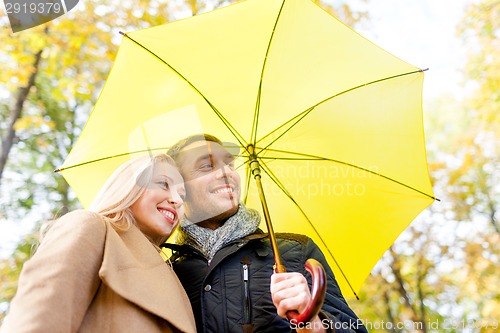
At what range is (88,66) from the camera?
7.30m

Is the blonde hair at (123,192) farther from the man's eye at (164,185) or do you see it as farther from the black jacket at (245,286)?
the black jacket at (245,286)

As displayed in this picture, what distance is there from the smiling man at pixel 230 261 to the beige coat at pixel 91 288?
361 mm

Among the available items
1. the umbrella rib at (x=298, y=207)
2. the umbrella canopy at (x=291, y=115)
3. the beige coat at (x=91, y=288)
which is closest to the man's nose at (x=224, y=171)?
the umbrella canopy at (x=291, y=115)

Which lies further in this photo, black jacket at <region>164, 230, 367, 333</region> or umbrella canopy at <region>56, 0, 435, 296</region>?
umbrella canopy at <region>56, 0, 435, 296</region>

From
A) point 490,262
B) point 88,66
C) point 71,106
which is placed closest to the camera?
point 88,66

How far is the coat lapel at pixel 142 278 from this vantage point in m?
2.03

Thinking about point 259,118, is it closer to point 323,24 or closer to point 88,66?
point 323,24

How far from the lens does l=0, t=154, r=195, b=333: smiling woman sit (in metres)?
1.80

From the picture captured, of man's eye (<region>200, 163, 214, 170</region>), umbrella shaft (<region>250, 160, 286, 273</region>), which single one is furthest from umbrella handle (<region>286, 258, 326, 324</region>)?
man's eye (<region>200, 163, 214, 170</region>)

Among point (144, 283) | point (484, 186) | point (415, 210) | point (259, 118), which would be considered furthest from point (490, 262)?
point (144, 283)

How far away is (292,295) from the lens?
198 cm

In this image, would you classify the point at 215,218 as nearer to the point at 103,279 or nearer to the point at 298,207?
the point at 298,207

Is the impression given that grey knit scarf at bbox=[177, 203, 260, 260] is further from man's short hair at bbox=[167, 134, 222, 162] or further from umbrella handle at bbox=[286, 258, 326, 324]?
umbrella handle at bbox=[286, 258, 326, 324]

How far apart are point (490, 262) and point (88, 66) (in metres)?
11.5
